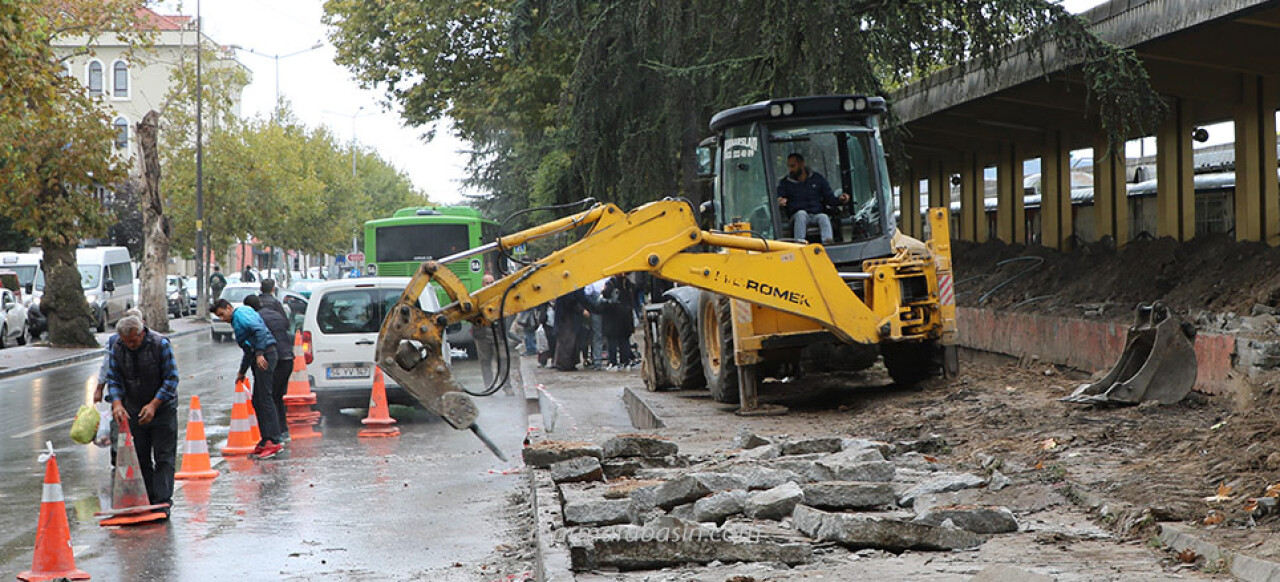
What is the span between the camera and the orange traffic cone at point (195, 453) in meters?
12.1

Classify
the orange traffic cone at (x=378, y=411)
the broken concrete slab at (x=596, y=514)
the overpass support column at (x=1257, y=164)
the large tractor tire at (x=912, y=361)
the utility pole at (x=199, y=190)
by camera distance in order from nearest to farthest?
the broken concrete slab at (x=596, y=514)
the large tractor tire at (x=912, y=361)
the orange traffic cone at (x=378, y=411)
the overpass support column at (x=1257, y=164)
the utility pole at (x=199, y=190)

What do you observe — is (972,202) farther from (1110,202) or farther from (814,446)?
(814,446)

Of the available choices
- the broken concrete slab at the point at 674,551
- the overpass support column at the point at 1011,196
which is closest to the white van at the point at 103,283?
the overpass support column at the point at 1011,196

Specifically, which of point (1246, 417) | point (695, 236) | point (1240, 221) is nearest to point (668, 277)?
point (695, 236)

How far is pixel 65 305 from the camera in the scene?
3300cm

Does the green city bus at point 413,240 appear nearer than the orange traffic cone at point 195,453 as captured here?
No

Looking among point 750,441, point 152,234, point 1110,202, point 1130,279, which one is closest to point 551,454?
point 750,441

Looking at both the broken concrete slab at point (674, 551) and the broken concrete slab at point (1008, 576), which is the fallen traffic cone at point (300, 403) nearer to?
the broken concrete slab at point (674, 551)

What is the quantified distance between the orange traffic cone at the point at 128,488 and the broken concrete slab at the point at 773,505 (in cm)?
458

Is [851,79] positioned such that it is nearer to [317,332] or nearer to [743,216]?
[743,216]

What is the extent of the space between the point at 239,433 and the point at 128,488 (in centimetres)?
389

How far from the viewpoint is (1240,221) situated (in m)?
17.2

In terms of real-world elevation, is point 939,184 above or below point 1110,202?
above

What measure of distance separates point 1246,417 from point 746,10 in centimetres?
1002
